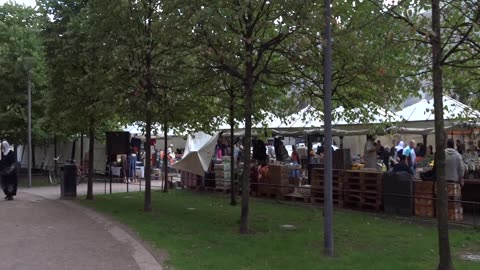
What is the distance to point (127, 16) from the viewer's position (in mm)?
13945

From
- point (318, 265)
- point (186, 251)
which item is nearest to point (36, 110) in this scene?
point (186, 251)

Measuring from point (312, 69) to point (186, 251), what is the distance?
205 inches

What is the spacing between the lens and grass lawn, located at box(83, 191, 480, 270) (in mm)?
7988

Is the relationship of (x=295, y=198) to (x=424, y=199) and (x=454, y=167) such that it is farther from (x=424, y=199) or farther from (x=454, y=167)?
(x=454, y=167)

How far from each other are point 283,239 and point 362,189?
477cm

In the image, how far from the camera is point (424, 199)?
12438mm

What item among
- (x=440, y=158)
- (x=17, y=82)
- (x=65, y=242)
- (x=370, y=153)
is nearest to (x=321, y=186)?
(x=370, y=153)

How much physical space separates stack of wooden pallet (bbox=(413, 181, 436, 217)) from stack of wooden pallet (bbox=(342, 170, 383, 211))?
95 centimetres

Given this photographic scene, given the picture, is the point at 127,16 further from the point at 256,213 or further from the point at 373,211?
the point at 373,211

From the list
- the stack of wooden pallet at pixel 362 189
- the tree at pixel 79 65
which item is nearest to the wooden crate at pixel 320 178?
the stack of wooden pallet at pixel 362 189

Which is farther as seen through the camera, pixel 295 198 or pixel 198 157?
pixel 198 157

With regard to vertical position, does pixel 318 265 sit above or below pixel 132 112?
below

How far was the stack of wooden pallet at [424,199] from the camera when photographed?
40.6ft

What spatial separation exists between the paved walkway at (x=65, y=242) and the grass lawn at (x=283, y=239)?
52 cm
